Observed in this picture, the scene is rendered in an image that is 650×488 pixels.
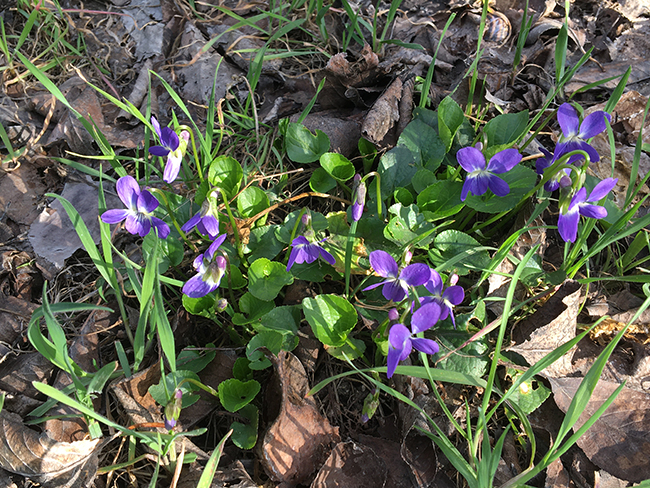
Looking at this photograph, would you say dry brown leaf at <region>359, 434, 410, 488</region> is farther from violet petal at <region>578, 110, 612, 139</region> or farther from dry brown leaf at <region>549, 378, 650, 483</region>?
violet petal at <region>578, 110, 612, 139</region>

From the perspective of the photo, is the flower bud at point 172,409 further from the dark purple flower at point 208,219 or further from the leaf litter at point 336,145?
the dark purple flower at point 208,219

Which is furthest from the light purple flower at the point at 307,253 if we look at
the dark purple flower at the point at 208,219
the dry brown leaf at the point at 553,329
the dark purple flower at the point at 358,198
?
the dry brown leaf at the point at 553,329

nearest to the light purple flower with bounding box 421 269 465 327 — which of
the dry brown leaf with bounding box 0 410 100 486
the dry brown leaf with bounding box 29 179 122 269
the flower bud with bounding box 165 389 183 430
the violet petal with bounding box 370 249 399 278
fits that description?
the violet petal with bounding box 370 249 399 278

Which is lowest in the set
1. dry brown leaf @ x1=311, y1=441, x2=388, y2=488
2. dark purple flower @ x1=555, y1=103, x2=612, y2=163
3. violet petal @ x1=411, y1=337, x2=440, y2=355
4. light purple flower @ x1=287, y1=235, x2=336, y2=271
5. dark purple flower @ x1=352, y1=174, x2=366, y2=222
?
dry brown leaf @ x1=311, y1=441, x2=388, y2=488

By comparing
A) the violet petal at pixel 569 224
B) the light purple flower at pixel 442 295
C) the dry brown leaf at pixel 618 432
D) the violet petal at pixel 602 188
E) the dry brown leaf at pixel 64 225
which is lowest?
the dry brown leaf at pixel 64 225

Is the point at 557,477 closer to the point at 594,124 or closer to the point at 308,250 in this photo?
the point at 308,250

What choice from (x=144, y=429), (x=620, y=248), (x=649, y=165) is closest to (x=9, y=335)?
(x=144, y=429)

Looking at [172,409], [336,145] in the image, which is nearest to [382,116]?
[336,145]
